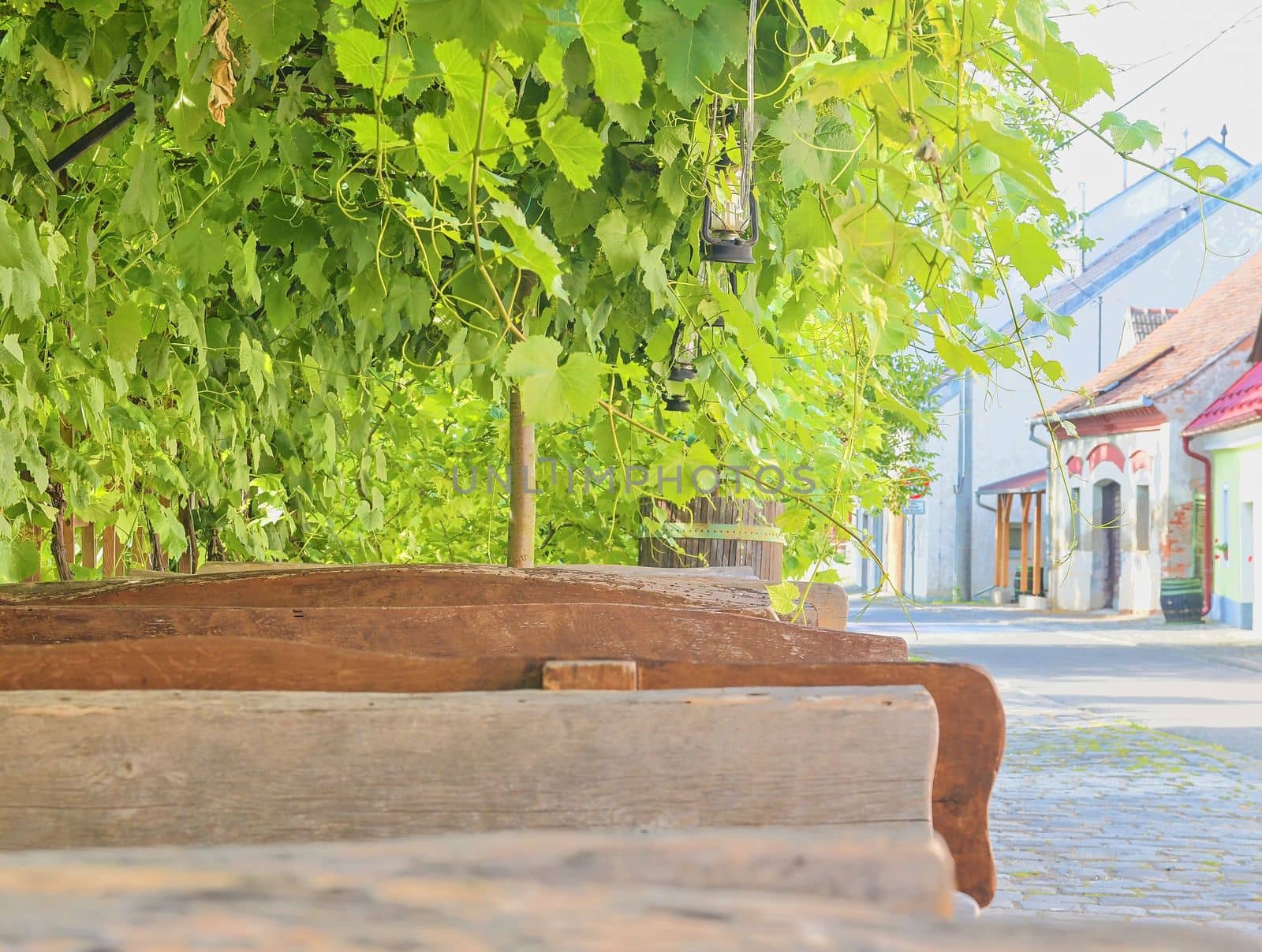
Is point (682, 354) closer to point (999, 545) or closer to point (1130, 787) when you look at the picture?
point (1130, 787)

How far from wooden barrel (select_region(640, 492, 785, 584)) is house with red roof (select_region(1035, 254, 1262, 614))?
60.3 feet

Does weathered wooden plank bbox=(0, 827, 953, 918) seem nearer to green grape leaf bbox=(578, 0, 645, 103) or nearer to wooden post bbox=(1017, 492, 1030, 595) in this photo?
green grape leaf bbox=(578, 0, 645, 103)

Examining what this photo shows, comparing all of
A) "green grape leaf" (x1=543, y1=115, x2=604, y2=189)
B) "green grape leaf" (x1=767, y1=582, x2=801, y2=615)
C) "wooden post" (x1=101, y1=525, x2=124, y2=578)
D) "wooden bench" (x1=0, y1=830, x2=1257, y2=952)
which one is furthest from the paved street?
"wooden post" (x1=101, y1=525, x2=124, y2=578)

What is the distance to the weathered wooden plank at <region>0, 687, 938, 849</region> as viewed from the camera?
44.7 inches

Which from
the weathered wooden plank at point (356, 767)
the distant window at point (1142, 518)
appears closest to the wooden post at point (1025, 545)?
the distant window at point (1142, 518)

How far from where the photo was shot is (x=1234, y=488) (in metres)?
23.2

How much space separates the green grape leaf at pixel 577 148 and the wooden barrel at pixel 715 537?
12.8 feet

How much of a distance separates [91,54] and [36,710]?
5.05 feet

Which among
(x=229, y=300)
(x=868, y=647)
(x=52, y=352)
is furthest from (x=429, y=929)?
(x=229, y=300)

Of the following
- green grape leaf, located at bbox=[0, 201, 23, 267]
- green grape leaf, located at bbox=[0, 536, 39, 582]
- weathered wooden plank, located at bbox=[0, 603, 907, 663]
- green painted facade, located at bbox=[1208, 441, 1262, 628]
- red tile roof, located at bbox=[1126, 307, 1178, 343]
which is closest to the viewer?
weathered wooden plank, located at bbox=[0, 603, 907, 663]

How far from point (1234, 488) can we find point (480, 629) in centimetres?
2362

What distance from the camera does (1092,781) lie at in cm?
812

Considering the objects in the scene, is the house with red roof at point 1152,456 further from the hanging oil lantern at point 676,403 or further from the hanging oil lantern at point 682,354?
the hanging oil lantern at point 682,354

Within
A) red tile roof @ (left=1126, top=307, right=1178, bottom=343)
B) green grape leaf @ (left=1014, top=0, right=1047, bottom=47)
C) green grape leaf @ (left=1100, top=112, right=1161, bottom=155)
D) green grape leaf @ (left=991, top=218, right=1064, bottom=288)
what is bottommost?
green grape leaf @ (left=991, top=218, right=1064, bottom=288)
